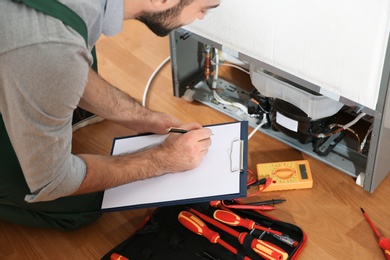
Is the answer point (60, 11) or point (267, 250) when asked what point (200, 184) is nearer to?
point (267, 250)

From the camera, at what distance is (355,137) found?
5.23 ft

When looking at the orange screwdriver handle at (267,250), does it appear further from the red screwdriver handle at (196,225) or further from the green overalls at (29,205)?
the green overalls at (29,205)

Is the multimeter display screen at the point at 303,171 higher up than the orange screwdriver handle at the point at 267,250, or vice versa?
the multimeter display screen at the point at 303,171

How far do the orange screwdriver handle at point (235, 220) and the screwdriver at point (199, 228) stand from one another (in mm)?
43

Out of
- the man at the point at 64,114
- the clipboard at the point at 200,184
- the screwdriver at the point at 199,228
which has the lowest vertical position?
the screwdriver at the point at 199,228

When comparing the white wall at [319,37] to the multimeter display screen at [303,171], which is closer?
the white wall at [319,37]

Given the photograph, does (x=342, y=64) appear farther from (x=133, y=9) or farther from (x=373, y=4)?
(x=133, y=9)

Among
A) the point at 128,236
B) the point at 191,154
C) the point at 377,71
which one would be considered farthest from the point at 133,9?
the point at 128,236

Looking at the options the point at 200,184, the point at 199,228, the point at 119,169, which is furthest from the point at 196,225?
the point at 119,169

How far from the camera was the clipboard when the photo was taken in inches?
48.9

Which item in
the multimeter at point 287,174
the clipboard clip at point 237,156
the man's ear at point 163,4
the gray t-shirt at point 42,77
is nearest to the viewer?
the gray t-shirt at point 42,77

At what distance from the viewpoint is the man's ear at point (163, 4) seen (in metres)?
1.03

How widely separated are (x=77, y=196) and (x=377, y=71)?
0.81 metres

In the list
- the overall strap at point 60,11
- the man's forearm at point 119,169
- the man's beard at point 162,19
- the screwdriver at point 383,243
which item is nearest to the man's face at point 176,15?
the man's beard at point 162,19
